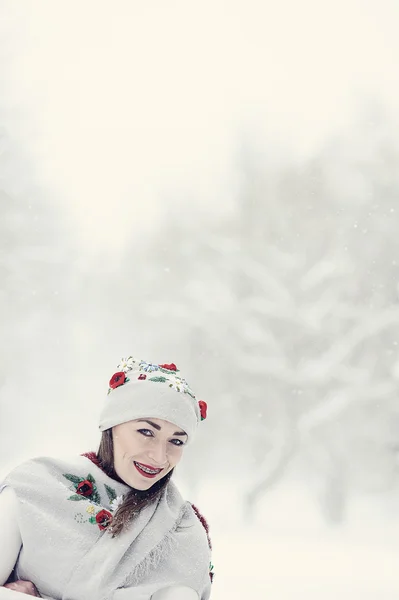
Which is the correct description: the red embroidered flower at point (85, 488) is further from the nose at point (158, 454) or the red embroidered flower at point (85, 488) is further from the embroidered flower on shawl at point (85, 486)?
the nose at point (158, 454)

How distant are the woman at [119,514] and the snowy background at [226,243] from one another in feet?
9.12

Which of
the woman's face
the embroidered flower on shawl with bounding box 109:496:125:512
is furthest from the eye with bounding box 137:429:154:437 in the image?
the embroidered flower on shawl with bounding box 109:496:125:512

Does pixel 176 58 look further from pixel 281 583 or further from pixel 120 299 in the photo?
pixel 281 583

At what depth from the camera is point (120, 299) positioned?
4660 millimetres

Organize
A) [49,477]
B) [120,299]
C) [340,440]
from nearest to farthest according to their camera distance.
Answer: [49,477], [340,440], [120,299]

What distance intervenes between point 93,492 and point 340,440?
3430mm

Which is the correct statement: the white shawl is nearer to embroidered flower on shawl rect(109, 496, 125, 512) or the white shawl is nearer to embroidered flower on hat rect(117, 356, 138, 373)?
embroidered flower on shawl rect(109, 496, 125, 512)

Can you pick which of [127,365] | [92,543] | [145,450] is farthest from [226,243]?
[92,543]

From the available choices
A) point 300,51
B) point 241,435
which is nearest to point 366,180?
point 300,51

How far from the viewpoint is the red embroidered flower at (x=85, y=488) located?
103 cm

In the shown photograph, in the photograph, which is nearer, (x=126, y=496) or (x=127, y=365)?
(x=126, y=496)

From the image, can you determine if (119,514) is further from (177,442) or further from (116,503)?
(177,442)

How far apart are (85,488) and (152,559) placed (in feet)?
0.47

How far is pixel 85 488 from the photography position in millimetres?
1034
